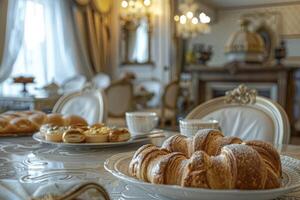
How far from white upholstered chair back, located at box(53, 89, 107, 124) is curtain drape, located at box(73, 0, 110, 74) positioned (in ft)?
10.4

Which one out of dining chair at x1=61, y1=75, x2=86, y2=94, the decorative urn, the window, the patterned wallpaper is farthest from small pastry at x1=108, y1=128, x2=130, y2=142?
the patterned wallpaper

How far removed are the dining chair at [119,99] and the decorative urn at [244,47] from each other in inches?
46.4

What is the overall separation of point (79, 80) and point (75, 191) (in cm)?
429

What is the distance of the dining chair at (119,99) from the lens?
140 inches

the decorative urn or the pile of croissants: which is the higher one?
the decorative urn

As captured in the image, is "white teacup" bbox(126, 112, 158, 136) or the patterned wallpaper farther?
the patterned wallpaper

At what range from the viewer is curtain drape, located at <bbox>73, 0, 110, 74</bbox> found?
16.1 ft

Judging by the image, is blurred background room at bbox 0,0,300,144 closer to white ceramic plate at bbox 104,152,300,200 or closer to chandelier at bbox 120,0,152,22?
chandelier at bbox 120,0,152,22

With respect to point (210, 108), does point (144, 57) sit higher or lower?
higher

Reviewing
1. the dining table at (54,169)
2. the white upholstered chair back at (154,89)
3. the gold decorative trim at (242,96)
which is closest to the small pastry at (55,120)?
the dining table at (54,169)

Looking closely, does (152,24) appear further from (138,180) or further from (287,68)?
(138,180)

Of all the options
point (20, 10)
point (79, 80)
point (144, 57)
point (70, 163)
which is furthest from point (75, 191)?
point (144, 57)

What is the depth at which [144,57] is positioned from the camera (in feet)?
17.9

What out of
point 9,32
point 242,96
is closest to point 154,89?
point 9,32
